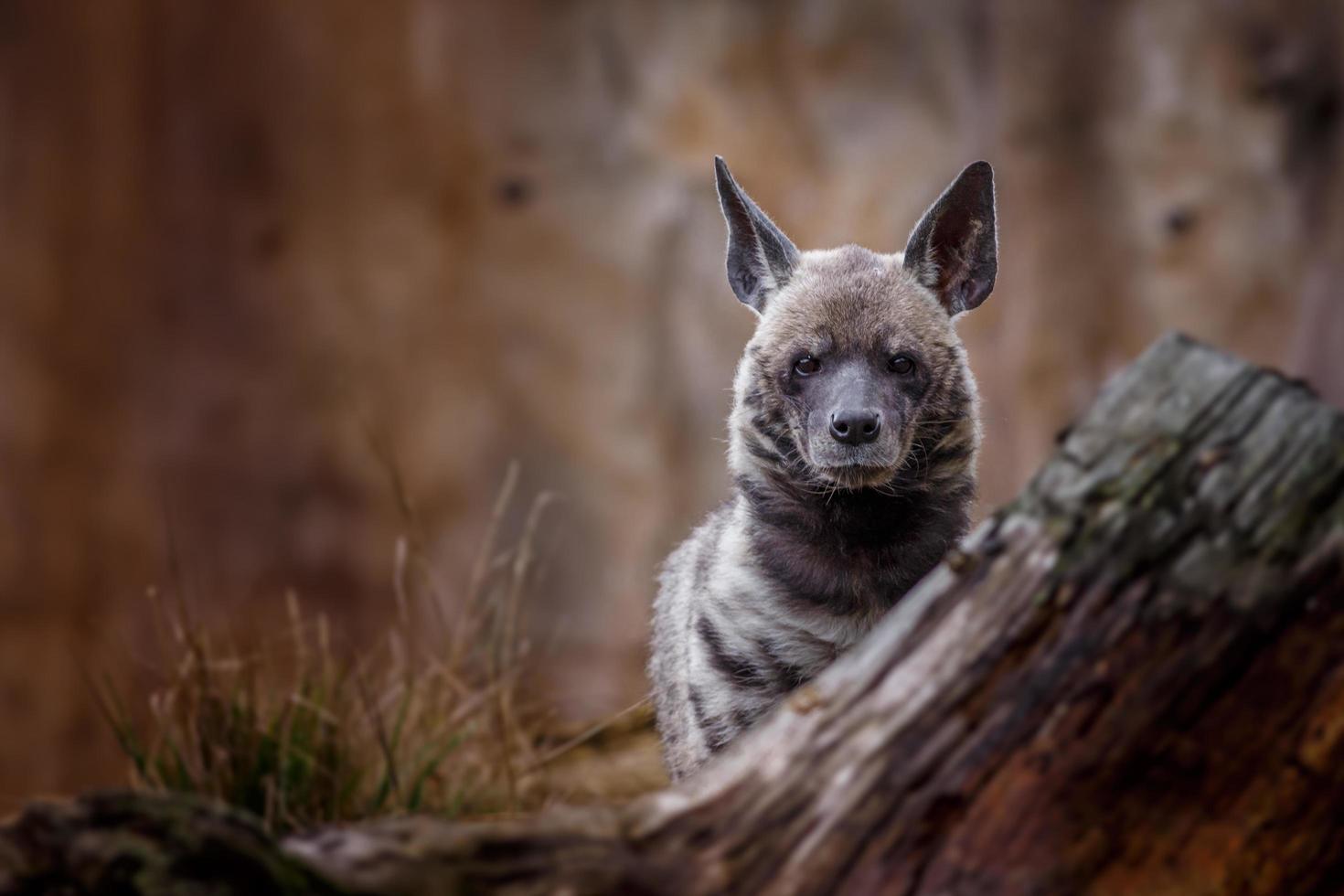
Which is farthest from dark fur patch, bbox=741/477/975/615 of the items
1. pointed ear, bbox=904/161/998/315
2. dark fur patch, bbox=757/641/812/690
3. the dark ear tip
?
the dark ear tip

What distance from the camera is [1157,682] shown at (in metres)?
2.22

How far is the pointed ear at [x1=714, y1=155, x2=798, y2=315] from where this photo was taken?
178 inches

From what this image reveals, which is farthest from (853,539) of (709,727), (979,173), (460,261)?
(460,261)

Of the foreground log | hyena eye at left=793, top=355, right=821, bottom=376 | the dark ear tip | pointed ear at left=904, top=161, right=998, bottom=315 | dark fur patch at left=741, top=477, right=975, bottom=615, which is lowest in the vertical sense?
the foreground log

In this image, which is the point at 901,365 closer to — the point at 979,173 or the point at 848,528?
the point at 848,528

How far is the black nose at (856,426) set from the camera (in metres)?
3.79

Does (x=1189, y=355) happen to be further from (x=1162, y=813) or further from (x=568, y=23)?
(x=568, y=23)

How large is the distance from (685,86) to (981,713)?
19.6ft

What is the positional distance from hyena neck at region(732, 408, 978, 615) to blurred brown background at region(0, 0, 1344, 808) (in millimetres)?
3443

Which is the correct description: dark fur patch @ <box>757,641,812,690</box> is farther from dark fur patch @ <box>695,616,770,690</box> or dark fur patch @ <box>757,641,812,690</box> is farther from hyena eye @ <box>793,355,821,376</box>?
hyena eye @ <box>793,355,821,376</box>

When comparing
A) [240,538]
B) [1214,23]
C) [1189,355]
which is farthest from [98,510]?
[1189,355]

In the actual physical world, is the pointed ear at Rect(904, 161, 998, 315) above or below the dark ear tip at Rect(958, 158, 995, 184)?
below

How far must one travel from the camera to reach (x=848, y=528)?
4020 mm

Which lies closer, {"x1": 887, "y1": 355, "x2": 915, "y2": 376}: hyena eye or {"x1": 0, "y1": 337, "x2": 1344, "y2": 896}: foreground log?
{"x1": 0, "y1": 337, "x2": 1344, "y2": 896}: foreground log
